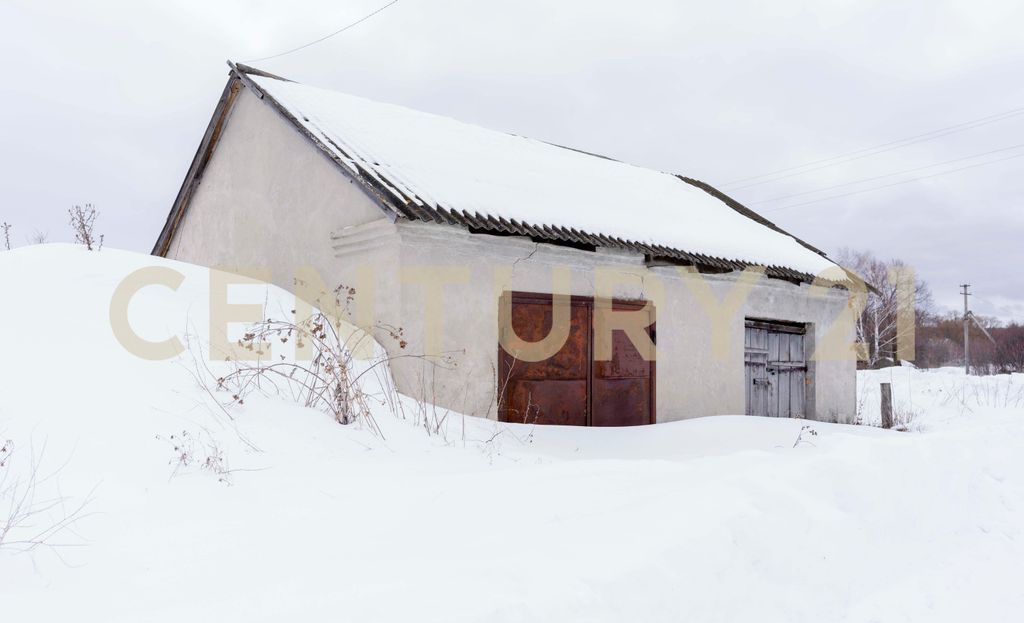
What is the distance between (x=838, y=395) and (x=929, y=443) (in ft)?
23.0

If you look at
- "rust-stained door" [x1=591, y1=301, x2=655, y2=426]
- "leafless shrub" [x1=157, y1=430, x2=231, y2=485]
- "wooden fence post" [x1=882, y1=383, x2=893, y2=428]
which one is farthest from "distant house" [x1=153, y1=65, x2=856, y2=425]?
"leafless shrub" [x1=157, y1=430, x2=231, y2=485]

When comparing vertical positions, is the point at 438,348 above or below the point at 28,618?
above

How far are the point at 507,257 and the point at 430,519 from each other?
4.52 m

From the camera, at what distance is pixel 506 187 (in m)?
8.52

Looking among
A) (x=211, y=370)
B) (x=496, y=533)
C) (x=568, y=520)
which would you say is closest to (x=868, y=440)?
(x=568, y=520)

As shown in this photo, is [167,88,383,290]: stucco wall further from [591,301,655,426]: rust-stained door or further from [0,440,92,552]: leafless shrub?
[0,440,92,552]: leafless shrub

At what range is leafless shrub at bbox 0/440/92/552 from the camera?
9.22 ft

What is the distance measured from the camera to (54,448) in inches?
141

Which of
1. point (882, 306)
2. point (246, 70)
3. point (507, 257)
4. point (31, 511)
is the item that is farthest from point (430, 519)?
point (882, 306)

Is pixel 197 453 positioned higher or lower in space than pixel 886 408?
higher

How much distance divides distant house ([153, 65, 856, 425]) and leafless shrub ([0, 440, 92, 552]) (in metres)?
3.64

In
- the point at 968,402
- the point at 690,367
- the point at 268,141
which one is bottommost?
the point at 968,402

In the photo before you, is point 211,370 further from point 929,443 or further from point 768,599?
point 929,443

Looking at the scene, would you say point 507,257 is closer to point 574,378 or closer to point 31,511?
point 574,378
